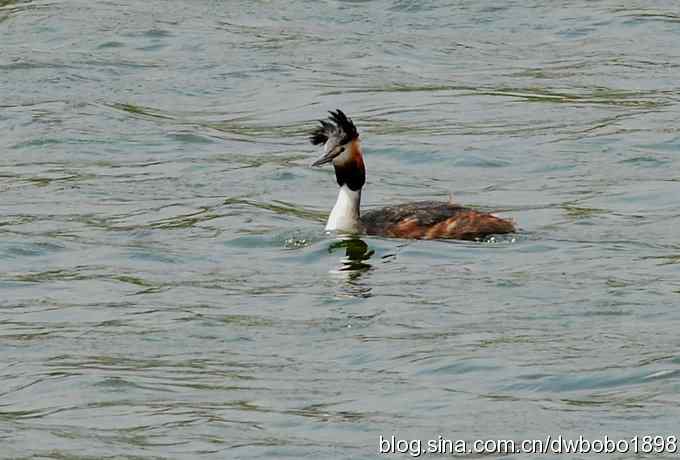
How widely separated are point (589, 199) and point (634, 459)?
7344 millimetres

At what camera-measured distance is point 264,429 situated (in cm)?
973

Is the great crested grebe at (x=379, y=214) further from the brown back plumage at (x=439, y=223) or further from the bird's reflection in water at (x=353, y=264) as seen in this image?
the bird's reflection in water at (x=353, y=264)

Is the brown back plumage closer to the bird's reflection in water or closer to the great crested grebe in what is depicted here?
the great crested grebe

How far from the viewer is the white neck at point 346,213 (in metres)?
14.7

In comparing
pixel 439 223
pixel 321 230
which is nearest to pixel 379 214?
pixel 439 223

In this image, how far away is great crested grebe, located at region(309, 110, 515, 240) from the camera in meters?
14.4

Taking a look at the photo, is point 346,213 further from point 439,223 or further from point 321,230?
point 439,223

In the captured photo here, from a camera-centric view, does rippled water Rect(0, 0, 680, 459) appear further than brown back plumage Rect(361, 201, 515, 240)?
No

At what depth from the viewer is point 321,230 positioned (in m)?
15.1

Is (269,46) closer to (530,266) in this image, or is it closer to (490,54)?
(490,54)

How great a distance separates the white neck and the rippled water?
6.3 inches

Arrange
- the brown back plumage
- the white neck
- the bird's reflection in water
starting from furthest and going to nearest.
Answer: the white neck, the brown back plumage, the bird's reflection in water

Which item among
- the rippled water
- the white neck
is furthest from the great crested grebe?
the rippled water

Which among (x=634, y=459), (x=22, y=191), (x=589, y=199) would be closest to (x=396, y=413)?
(x=634, y=459)
